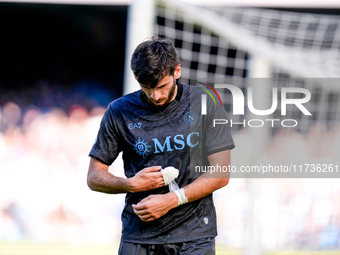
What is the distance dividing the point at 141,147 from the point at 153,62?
0.48 m

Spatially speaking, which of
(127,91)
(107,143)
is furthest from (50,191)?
(107,143)

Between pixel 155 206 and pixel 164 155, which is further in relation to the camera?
pixel 164 155

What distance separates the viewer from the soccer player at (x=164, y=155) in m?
2.37

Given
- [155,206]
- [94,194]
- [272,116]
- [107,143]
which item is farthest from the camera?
[94,194]

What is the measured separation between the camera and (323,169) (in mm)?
6172

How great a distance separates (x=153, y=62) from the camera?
7.77 feet

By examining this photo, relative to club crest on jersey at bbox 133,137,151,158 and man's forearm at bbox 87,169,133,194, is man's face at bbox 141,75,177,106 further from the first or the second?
man's forearm at bbox 87,169,133,194

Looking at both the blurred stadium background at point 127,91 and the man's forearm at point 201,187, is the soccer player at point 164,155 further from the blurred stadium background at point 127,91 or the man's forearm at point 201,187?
the blurred stadium background at point 127,91

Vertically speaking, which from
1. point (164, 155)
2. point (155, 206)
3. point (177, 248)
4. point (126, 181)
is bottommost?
point (177, 248)

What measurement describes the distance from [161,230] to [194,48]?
559cm

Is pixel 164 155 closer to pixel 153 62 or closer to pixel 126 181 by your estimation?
pixel 126 181

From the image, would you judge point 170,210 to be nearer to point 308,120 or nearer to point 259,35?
point 259,35

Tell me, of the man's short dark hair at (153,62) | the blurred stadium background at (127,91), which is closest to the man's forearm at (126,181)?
the man's short dark hair at (153,62)

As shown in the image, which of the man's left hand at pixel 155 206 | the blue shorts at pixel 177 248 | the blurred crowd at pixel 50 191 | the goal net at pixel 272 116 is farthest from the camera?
the blurred crowd at pixel 50 191
